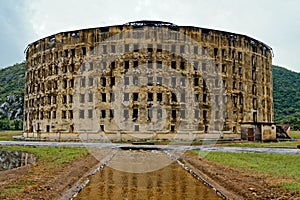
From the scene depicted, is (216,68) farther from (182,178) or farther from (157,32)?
(182,178)

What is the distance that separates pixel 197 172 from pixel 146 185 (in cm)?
409

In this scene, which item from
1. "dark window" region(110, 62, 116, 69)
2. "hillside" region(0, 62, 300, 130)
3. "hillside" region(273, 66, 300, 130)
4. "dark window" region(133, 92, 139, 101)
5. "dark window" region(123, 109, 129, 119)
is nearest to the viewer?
"dark window" region(123, 109, 129, 119)

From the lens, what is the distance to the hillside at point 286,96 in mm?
94738

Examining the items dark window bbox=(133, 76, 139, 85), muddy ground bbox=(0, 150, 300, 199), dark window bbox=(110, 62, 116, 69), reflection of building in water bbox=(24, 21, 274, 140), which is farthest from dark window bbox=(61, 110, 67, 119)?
muddy ground bbox=(0, 150, 300, 199)

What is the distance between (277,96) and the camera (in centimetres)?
11356

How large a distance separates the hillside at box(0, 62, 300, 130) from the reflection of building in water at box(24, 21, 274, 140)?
32466 millimetres

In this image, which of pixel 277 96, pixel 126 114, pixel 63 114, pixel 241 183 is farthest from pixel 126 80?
pixel 277 96

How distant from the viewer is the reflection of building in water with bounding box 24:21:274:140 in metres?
52.4

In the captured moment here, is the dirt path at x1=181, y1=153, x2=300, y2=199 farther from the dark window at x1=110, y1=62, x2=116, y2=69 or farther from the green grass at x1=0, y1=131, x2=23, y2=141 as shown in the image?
the green grass at x1=0, y1=131, x2=23, y2=141

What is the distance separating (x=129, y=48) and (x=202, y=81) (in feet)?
38.7

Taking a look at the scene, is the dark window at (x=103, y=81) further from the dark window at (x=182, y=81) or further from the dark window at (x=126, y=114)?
the dark window at (x=182, y=81)

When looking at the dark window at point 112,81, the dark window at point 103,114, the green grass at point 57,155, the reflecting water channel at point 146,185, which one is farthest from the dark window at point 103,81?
the reflecting water channel at point 146,185

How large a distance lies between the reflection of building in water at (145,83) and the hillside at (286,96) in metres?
32.5

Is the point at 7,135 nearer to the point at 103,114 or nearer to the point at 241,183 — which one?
the point at 103,114
